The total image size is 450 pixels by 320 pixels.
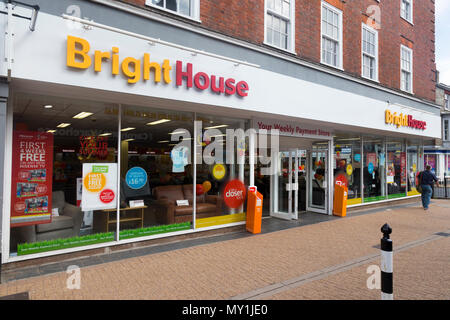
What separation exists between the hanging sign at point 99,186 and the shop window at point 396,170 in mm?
12257

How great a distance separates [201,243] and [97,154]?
2.98 m

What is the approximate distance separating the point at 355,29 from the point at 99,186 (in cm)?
1039

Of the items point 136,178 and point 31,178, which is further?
point 136,178

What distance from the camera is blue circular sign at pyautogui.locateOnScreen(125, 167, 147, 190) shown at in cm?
654

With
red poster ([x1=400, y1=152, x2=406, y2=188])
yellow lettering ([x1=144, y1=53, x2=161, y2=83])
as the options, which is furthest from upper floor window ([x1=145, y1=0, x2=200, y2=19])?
red poster ([x1=400, y1=152, x2=406, y2=188])

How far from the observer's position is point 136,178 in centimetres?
665

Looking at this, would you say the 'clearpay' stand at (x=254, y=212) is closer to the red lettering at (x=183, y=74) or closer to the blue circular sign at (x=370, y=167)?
the red lettering at (x=183, y=74)

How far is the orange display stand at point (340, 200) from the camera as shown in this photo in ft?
34.3

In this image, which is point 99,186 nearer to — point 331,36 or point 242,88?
point 242,88

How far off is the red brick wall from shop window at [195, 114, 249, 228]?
7.63 ft

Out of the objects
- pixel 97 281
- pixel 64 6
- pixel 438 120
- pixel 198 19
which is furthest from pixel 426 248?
pixel 438 120

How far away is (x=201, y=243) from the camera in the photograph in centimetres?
687

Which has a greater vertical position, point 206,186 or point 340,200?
point 206,186

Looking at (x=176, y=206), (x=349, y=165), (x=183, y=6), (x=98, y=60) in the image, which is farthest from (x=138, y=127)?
(x=349, y=165)
